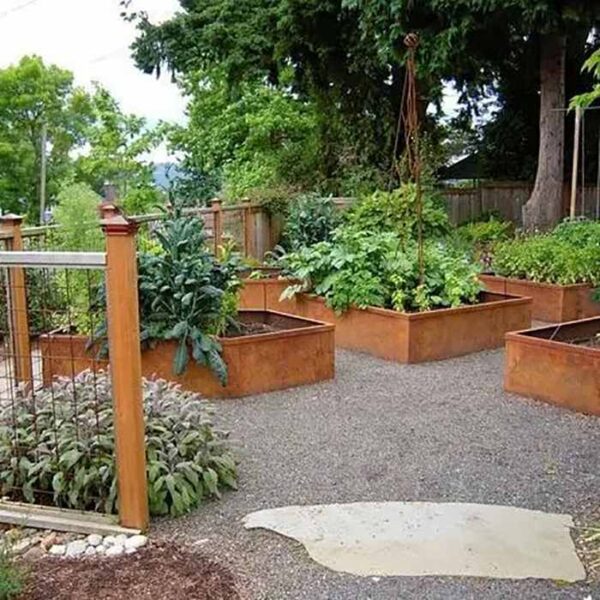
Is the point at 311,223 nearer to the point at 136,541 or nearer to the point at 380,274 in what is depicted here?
the point at 380,274

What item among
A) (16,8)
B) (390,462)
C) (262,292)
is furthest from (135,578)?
(16,8)

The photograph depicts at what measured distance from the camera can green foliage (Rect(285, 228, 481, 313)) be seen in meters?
6.42

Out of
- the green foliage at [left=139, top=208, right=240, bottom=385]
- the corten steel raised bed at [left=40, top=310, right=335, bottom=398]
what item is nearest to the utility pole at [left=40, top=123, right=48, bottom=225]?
the corten steel raised bed at [left=40, top=310, right=335, bottom=398]

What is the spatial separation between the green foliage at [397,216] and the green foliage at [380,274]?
19.6 inches

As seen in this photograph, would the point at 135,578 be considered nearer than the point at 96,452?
Yes

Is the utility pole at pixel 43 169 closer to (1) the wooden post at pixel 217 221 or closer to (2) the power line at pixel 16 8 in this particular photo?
(2) the power line at pixel 16 8

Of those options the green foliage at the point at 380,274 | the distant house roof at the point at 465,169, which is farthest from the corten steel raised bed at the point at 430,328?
the distant house roof at the point at 465,169

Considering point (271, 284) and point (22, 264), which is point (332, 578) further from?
point (271, 284)

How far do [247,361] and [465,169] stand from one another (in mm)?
12462

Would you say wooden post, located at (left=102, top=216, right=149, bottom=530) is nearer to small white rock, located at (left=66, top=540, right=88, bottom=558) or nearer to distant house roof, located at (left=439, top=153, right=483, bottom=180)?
small white rock, located at (left=66, top=540, right=88, bottom=558)

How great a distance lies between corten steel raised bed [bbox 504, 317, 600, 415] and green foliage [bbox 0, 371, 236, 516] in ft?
7.51

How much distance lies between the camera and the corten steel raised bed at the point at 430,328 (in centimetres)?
598

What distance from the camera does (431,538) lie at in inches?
114

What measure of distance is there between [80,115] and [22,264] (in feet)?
76.7
